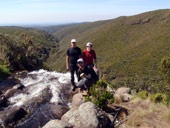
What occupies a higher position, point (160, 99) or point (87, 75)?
point (87, 75)

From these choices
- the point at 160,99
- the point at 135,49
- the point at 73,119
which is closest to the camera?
the point at 73,119

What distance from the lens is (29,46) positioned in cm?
1539

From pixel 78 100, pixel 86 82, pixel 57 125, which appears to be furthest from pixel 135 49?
pixel 57 125

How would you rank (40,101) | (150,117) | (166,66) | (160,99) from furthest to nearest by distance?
(166,66)
(40,101)
(160,99)
(150,117)

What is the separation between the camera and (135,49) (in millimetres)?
60062

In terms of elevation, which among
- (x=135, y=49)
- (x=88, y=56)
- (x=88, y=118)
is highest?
(x=88, y=56)

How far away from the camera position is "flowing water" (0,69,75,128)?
199 inches

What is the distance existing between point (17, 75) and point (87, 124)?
8670 mm

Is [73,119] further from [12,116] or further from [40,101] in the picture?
[40,101]

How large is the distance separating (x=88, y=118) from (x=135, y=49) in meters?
60.3

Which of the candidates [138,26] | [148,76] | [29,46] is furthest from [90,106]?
[138,26]

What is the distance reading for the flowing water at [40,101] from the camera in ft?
16.6

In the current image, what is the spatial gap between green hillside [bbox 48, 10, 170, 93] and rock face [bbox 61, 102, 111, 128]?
30763 millimetres

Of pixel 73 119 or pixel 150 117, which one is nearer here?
pixel 73 119
